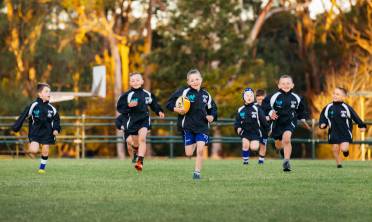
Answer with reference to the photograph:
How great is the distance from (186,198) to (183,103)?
12.5 ft

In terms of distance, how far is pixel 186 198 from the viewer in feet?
35.5

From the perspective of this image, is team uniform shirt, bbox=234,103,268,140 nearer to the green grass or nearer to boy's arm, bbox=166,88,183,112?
the green grass

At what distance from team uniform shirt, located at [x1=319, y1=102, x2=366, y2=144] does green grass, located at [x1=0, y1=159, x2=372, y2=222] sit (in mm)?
4981

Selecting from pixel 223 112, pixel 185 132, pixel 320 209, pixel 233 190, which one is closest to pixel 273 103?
pixel 185 132

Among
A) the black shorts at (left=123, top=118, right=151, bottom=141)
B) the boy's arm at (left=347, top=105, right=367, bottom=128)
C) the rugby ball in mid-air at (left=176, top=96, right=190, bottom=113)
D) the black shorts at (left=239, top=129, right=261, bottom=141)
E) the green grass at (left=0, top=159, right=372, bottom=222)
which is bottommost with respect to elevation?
the green grass at (left=0, top=159, right=372, bottom=222)

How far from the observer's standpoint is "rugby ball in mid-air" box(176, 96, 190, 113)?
14.5 m

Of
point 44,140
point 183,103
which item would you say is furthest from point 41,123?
point 183,103

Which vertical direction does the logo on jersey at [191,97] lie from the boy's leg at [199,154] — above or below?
above

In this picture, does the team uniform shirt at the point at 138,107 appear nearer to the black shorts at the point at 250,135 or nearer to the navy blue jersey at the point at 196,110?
the navy blue jersey at the point at 196,110

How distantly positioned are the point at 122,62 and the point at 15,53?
228 inches

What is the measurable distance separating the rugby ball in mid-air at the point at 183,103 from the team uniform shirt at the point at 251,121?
26.2ft

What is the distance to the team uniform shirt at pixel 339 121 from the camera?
20.3 metres

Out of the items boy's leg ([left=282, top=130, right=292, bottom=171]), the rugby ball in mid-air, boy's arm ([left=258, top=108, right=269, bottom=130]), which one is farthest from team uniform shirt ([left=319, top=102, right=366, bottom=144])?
the rugby ball in mid-air

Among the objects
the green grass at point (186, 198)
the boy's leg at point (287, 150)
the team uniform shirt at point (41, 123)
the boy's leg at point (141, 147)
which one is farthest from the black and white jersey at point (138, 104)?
the green grass at point (186, 198)
